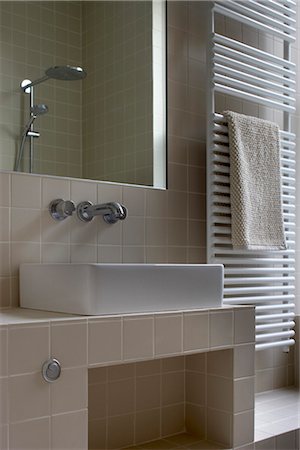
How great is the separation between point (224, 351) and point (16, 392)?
31.6 inches

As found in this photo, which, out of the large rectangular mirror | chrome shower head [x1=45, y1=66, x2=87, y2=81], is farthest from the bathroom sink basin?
chrome shower head [x1=45, y1=66, x2=87, y2=81]

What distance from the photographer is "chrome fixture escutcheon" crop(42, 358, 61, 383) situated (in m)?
1.39

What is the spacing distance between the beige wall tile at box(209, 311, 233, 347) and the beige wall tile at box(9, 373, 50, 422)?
1.98 ft

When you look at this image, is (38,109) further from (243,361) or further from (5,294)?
(243,361)

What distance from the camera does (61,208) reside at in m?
1.83

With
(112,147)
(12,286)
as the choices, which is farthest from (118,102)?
(12,286)

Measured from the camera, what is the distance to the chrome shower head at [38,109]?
186 cm

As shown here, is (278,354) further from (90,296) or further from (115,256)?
(90,296)

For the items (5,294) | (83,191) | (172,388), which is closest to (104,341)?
(5,294)

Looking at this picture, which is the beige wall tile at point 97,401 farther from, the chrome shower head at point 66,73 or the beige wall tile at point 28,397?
the chrome shower head at point 66,73

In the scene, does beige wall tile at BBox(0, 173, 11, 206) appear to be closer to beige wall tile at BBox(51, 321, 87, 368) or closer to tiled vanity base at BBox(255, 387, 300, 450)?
beige wall tile at BBox(51, 321, 87, 368)

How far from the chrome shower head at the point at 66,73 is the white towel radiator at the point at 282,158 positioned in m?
0.55

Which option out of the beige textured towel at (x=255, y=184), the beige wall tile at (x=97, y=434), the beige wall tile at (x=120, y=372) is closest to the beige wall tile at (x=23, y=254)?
the beige wall tile at (x=120, y=372)

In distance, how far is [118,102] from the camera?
83.7 inches
